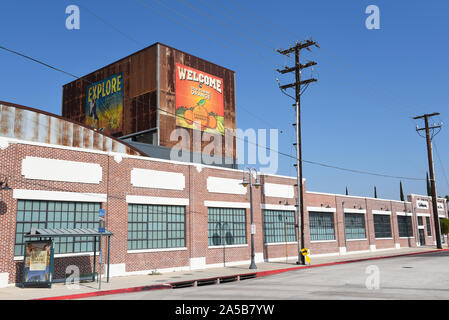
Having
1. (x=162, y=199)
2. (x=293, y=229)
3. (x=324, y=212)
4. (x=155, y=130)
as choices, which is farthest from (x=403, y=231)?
(x=162, y=199)

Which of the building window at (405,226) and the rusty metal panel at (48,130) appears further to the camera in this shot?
the building window at (405,226)

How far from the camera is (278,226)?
117 ft

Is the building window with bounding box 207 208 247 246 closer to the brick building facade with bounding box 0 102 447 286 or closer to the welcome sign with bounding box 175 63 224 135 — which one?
the brick building facade with bounding box 0 102 447 286

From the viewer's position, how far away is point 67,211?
72.1 ft

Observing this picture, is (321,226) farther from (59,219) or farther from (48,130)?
(59,219)

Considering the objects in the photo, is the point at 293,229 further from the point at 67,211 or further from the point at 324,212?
the point at 67,211

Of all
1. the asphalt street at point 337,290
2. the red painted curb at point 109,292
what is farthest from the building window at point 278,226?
the red painted curb at point 109,292

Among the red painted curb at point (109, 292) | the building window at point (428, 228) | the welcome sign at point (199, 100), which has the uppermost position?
the welcome sign at point (199, 100)

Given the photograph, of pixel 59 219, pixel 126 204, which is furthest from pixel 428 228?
pixel 59 219

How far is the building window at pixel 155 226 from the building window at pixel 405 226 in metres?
37.9

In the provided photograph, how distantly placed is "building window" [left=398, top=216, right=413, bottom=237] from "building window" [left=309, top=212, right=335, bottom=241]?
1790cm

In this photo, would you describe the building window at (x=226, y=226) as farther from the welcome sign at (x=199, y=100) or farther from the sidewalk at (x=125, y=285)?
the welcome sign at (x=199, y=100)

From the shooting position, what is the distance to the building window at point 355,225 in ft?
147

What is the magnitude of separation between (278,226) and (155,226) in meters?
13.0
